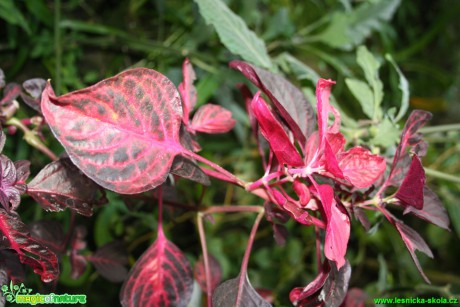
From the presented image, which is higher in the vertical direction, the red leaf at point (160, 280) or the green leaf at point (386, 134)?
the green leaf at point (386, 134)

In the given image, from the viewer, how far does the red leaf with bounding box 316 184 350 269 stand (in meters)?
0.37

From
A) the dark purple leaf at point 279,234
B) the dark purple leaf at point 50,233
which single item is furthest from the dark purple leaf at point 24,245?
the dark purple leaf at point 279,234

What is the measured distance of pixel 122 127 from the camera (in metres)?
0.36

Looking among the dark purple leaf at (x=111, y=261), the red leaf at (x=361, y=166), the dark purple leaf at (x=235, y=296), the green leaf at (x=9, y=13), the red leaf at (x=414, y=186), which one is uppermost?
the green leaf at (x=9, y=13)

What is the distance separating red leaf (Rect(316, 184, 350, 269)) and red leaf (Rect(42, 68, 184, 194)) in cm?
14

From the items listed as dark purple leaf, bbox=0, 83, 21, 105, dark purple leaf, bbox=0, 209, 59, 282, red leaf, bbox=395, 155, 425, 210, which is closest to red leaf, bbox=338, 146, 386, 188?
red leaf, bbox=395, 155, 425, 210

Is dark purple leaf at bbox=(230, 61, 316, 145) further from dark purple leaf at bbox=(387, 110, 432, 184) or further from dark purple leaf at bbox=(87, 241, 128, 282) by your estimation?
dark purple leaf at bbox=(87, 241, 128, 282)

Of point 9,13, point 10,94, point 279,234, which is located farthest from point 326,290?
point 9,13

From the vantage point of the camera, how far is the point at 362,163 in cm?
42

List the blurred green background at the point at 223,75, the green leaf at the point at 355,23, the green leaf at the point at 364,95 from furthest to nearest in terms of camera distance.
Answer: the green leaf at the point at 355,23
the blurred green background at the point at 223,75
the green leaf at the point at 364,95

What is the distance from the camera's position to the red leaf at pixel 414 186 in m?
0.42

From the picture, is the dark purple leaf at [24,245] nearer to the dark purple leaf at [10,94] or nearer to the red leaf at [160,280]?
the red leaf at [160,280]

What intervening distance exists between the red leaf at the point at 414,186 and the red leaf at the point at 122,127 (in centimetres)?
24

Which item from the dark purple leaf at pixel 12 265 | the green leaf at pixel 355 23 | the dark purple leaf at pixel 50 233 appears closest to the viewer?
the dark purple leaf at pixel 12 265
